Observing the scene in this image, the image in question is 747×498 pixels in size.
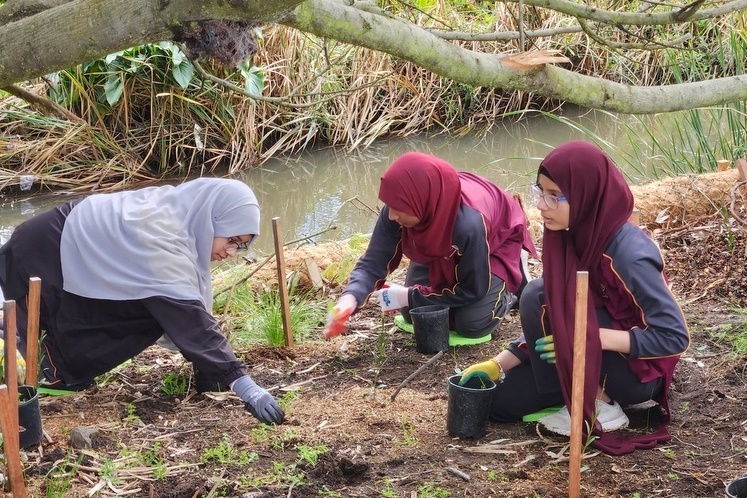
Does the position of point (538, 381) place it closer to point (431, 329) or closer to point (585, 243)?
point (585, 243)

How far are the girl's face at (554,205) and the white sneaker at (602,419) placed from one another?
0.62 m

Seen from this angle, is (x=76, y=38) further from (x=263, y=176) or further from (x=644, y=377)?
(x=263, y=176)

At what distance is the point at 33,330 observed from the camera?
2.80m

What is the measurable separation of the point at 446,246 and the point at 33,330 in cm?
181

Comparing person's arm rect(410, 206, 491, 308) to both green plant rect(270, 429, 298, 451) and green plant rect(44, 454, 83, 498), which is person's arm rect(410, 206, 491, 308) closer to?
green plant rect(270, 429, 298, 451)

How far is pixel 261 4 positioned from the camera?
1.97 m

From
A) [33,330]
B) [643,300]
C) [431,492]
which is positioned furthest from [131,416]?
[643,300]

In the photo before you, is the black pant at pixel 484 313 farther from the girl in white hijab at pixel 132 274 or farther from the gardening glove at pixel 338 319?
the girl in white hijab at pixel 132 274

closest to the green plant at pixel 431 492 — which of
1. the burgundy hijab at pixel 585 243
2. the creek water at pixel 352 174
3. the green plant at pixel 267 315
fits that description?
the burgundy hijab at pixel 585 243

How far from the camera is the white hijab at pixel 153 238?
3168mm

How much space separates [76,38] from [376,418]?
5.59 feet

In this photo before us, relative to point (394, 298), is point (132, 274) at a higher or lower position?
higher

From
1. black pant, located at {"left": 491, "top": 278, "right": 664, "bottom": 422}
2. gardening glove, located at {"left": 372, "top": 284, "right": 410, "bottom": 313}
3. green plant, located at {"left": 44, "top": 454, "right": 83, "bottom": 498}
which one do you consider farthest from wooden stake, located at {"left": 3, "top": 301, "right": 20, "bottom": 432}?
gardening glove, located at {"left": 372, "top": 284, "right": 410, "bottom": 313}

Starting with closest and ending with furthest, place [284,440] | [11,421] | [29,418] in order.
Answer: [11,421]
[29,418]
[284,440]
